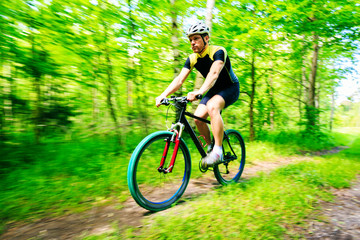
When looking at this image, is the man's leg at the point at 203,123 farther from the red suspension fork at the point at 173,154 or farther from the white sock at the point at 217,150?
the red suspension fork at the point at 173,154

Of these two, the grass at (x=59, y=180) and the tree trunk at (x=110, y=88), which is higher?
the tree trunk at (x=110, y=88)

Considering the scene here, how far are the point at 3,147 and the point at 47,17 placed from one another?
219 centimetres

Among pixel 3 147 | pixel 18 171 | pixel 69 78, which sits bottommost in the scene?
pixel 18 171

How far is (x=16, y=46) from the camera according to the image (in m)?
3.22

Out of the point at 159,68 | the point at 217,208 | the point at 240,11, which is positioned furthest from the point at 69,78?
the point at 240,11

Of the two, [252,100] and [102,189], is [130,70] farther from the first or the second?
[252,100]

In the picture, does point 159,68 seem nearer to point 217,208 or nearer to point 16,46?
point 16,46

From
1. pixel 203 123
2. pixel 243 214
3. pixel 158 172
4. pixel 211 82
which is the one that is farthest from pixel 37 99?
pixel 243 214

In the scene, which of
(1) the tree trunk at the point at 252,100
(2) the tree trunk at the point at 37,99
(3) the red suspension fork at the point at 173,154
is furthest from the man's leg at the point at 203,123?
(1) the tree trunk at the point at 252,100

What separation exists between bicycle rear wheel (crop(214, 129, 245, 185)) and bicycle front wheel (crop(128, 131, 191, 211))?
2.54ft

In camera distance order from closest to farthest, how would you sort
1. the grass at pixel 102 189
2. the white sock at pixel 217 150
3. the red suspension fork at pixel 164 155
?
the grass at pixel 102 189 → the red suspension fork at pixel 164 155 → the white sock at pixel 217 150

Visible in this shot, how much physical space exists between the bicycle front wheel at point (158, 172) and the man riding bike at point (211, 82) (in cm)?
41

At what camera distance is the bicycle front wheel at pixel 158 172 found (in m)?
2.49

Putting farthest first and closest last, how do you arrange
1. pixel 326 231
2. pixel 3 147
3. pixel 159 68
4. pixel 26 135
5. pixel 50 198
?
pixel 159 68 < pixel 26 135 < pixel 3 147 < pixel 50 198 < pixel 326 231
